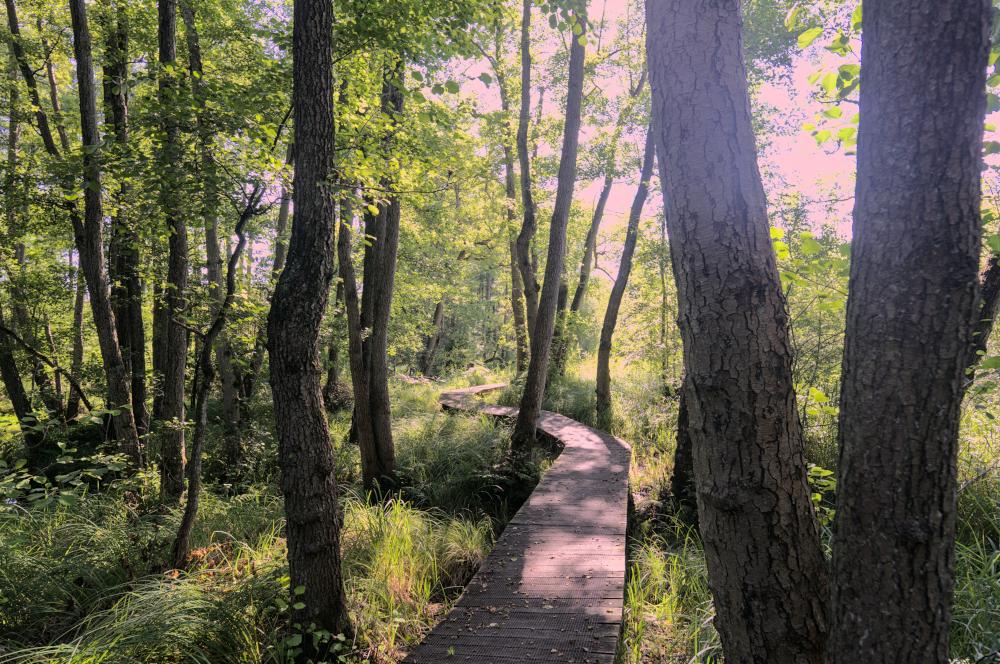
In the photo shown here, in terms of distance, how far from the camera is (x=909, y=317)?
45.9 inches

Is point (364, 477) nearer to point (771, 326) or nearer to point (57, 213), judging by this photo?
point (57, 213)

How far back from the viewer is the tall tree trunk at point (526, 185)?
894 cm

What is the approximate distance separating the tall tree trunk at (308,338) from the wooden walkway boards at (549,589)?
0.80 metres

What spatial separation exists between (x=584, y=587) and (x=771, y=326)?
284cm

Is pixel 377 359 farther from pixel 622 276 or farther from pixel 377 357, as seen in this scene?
pixel 622 276

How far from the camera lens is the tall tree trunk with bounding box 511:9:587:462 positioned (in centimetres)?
726

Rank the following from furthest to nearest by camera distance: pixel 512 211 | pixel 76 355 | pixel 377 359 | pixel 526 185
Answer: pixel 512 211 → pixel 76 355 → pixel 526 185 → pixel 377 359

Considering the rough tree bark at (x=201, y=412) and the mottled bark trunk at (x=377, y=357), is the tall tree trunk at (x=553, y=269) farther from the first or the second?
the rough tree bark at (x=201, y=412)

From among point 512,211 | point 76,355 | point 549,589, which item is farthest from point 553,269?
point 76,355

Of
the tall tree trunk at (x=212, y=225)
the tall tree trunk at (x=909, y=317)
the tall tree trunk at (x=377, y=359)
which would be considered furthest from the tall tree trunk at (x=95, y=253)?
the tall tree trunk at (x=909, y=317)

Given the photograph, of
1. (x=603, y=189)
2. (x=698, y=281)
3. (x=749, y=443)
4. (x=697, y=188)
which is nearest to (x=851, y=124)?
(x=697, y=188)

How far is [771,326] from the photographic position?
4.83 feet

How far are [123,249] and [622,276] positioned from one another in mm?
8386

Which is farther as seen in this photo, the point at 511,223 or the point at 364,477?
the point at 511,223
